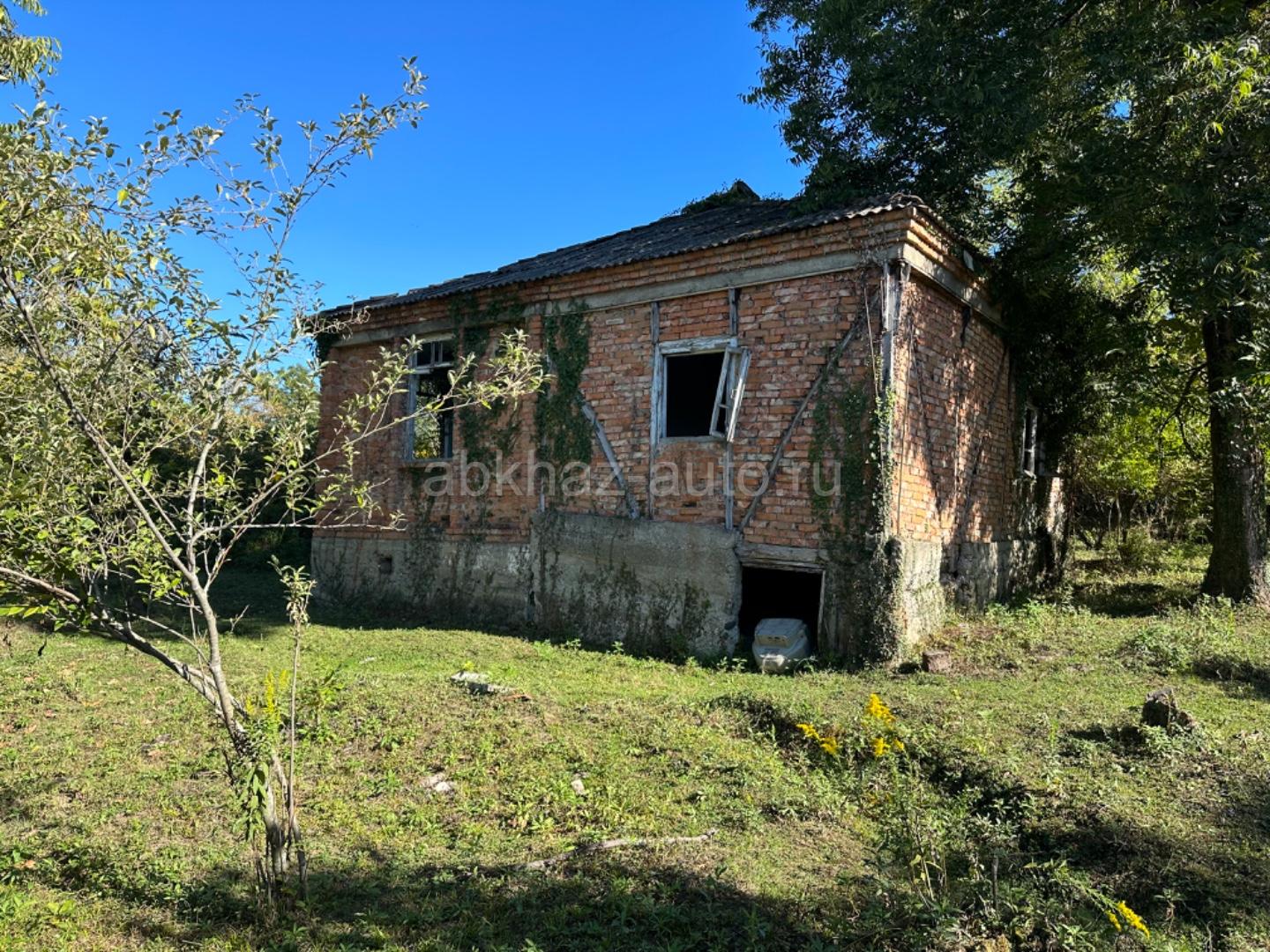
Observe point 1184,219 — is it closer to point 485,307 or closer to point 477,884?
point 485,307

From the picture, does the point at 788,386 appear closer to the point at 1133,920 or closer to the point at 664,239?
the point at 664,239

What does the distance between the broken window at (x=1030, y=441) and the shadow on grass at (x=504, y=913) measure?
10.2 meters

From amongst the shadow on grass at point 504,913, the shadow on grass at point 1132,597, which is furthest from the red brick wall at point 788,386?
the shadow on grass at point 504,913

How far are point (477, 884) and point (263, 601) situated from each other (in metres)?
10.4

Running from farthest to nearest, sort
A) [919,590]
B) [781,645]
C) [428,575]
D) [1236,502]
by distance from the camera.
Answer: [428,575], [1236,502], [919,590], [781,645]

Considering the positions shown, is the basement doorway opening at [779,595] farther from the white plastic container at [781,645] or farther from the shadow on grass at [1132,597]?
the shadow on grass at [1132,597]

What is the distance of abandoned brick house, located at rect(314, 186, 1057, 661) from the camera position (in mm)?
7969

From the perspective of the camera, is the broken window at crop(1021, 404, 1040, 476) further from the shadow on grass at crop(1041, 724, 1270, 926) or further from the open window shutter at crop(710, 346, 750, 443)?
the shadow on grass at crop(1041, 724, 1270, 926)

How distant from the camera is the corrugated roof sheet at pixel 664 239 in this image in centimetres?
837

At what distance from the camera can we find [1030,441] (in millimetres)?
12266

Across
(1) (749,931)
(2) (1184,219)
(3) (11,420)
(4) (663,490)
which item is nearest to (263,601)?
(4) (663,490)

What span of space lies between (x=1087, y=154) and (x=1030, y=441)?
492 cm

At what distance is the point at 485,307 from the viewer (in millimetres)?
10953

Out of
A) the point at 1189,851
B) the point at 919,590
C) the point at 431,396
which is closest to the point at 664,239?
the point at 431,396
